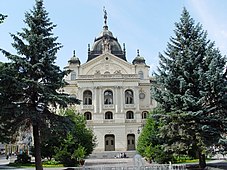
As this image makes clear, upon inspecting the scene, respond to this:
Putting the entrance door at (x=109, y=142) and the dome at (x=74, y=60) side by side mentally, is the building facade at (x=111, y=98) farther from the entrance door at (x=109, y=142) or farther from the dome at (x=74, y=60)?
the dome at (x=74, y=60)

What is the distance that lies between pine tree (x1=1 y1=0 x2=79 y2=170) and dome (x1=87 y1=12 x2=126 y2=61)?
43973 millimetres

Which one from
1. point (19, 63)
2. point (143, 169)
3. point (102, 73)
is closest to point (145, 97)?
point (102, 73)

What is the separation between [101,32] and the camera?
71.8m

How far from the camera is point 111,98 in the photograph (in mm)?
60250

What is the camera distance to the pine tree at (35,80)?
18.9 metres

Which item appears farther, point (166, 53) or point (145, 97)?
point (145, 97)

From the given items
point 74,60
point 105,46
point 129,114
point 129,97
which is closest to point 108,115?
point 129,114

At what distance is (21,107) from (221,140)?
40.0 ft

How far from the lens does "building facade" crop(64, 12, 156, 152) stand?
57.6 m

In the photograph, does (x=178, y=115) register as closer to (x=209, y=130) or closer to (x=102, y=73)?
(x=209, y=130)

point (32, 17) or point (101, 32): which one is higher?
point (101, 32)

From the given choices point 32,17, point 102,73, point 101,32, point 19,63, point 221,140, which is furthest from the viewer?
point 101,32

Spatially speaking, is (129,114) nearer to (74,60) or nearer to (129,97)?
(129,97)

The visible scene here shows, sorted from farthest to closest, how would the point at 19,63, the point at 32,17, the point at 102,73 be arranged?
the point at 102,73, the point at 32,17, the point at 19,63
